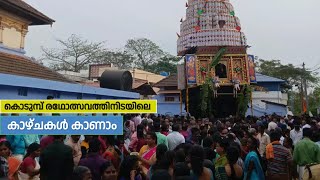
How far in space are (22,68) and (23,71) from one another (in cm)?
27

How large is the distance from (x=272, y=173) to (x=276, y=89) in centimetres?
3251

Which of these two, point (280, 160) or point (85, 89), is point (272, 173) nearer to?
point (280, 160)

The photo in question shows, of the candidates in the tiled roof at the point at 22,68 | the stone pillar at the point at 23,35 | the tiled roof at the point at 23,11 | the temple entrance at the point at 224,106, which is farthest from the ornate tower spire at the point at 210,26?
the tiled roof at the point at 22,68

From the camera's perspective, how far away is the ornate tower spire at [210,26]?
87.6ft

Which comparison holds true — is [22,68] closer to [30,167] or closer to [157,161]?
[30,167]

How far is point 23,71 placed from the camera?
45.1 feet

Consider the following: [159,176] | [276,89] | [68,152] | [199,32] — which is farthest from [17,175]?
[276,89]

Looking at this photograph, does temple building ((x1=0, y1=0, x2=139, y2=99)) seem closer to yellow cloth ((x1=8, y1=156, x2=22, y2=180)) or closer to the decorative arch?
yellow cloth ((x1=8, y1=156, x2=22, y2=180))

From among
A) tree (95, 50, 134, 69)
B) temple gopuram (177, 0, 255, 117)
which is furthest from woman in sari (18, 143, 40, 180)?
tree (95, 50, 134, 69)

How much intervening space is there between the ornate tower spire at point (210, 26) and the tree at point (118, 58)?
18166 mm

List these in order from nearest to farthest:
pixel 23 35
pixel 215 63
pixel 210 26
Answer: pixel 23 35
pixel 215 63
pixel 210 26

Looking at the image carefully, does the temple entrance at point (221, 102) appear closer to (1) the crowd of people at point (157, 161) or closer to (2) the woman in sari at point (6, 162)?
(1) the crowd of people at point (157, 161)

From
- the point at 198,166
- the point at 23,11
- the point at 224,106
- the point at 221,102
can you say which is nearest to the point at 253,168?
the point at 198,166

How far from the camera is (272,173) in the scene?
18.7 ft
